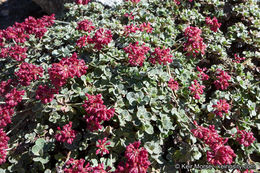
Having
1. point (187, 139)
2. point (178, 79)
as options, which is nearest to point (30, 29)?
point (178, 79)

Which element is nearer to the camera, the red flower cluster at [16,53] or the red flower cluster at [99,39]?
the red flower cluster at [99,39]

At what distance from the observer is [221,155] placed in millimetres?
2074

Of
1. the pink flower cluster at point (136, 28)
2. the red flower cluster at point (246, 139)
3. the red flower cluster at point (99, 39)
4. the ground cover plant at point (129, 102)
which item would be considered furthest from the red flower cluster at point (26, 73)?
the red flower cluster at point (246, 139)

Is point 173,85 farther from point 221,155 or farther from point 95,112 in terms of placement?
point 95,112

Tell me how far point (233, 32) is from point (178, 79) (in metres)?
1.61

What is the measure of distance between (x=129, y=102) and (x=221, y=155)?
3.72ft

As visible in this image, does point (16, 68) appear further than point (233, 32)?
No

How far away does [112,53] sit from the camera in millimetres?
3045

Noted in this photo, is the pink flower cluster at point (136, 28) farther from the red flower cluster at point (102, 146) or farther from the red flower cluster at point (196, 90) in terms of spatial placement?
the red flower cluster at point (102, 146)

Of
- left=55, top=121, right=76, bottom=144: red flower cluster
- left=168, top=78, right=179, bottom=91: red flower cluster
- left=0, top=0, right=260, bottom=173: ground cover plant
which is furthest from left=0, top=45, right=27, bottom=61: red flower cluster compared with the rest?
left=168, top=78, right=179, bottom=91: red flower cluster

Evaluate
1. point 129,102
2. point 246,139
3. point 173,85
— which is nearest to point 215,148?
point 246,139

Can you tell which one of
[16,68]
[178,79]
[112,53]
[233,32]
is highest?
[233,32]

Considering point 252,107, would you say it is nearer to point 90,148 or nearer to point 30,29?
point 90,148

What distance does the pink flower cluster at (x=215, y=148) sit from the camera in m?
2.06
